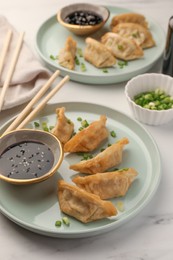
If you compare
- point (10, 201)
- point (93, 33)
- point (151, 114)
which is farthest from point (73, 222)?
point (93, 33)

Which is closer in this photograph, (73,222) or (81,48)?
(73,222)

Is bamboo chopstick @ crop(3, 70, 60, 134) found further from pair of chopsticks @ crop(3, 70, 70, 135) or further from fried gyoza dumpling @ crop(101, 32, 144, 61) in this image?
fried gyoza dumpling @ crop(101, 32, 144, 61)

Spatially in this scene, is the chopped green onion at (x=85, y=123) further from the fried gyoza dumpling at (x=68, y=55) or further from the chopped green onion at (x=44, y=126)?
the fried gyoza dumpling at (x=68, y=55)

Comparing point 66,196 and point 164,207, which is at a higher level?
point 66,196

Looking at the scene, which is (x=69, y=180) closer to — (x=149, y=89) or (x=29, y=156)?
(x=29, y=156)

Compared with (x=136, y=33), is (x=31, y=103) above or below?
above

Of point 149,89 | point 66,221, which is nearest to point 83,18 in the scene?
point 149,89

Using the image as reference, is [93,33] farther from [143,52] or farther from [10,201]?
[10,201]
